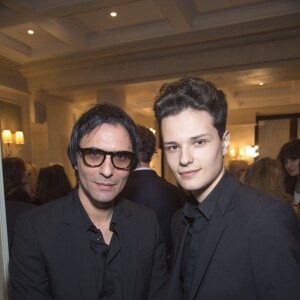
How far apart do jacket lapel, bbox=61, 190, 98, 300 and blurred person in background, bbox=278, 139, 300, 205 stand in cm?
250

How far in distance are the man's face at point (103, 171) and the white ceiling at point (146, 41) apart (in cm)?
324

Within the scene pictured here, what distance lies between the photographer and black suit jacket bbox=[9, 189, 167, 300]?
4.00 ft

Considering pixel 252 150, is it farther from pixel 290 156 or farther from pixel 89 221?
pixel 89 221

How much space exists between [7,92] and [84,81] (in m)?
1.81

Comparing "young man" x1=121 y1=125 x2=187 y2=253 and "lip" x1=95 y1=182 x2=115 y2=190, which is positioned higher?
"lip" x1=95 y1=182 x2=115 y2=190

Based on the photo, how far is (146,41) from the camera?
5.22 meters

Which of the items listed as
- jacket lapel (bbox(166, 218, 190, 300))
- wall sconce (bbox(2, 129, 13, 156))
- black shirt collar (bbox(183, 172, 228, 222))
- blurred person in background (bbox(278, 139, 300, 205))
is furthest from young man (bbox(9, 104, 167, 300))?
wall sconce (bbox(2, 129, 13, 156))

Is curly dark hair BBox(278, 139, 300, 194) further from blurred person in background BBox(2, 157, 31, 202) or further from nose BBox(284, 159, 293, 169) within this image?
blurred person in background BBox(2, 157, 31, 202)

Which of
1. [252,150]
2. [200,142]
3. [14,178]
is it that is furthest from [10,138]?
[252,150]

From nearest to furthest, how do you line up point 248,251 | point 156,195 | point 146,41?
1. point 248,251
2. point 156,195
3. point 146,41

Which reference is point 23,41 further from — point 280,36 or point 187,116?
point 187,116

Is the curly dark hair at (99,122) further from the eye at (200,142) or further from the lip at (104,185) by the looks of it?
the eye at (200,142)

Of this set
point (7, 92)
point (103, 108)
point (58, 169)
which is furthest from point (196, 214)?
point (7, 92)

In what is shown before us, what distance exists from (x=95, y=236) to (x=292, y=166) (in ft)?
8.25
